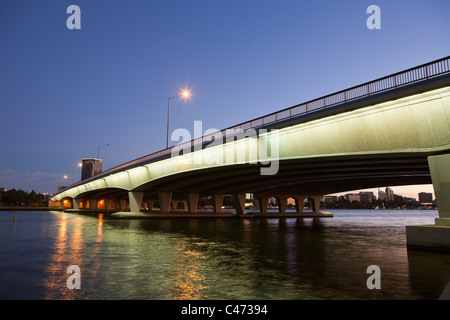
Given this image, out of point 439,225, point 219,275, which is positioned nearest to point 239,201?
point 439,225

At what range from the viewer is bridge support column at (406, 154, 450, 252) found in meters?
17.4

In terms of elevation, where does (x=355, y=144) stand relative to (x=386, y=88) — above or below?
below

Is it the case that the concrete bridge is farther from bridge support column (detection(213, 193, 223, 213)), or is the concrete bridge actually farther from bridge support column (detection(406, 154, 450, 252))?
bridge support column (detection(213, 193, 223, 213))

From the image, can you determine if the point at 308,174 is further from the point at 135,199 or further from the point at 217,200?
the point at 135,199

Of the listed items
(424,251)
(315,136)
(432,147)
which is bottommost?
(424,251)

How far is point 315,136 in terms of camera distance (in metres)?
27.5

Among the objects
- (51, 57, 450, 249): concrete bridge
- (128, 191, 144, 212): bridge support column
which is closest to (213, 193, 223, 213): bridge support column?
(128, 191, 144, 212): bridge support column

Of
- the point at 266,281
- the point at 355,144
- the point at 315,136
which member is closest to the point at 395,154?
the point at 355,144

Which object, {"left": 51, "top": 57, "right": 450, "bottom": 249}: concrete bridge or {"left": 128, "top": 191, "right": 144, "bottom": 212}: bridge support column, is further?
{"left": 128, "top": 191, "right": 144, "bottom": 212}: bridge support column

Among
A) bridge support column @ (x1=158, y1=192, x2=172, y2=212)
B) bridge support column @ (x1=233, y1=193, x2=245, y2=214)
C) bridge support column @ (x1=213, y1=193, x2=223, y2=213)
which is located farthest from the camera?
bridge support column @ (x1=233, y1=193, x2=245, y2=214)

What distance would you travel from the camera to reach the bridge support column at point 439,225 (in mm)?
17386

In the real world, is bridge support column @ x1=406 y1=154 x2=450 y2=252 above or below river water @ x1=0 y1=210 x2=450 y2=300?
above
